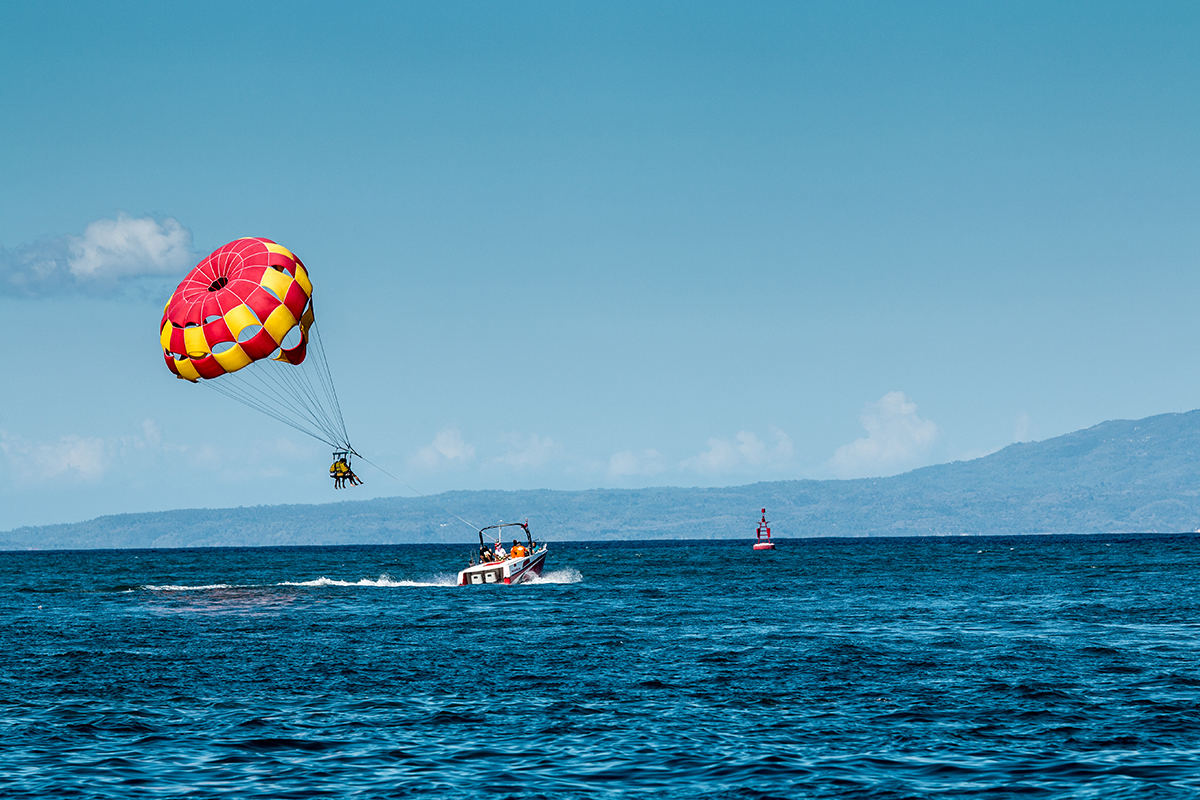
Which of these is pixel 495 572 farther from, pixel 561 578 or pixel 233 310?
pixel 233 310

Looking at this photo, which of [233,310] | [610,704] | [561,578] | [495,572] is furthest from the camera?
[561,578]

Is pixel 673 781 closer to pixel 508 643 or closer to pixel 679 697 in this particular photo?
pixel 679 697

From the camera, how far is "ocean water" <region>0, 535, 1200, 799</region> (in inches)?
798

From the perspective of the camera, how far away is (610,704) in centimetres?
2730

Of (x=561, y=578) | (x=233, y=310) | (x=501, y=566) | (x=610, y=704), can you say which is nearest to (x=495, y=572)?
(x=501, y=566)

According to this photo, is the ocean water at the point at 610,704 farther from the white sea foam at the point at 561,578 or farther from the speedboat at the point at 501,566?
the white sea foam at the point at 561,578

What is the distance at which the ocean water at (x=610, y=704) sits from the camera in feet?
66.5

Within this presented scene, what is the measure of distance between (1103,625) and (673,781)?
29643mm

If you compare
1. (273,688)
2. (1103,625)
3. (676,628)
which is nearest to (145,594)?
(676,628)

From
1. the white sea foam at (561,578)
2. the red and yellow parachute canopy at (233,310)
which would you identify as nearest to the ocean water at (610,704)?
the red and yellow parachute canopy at (233,310)

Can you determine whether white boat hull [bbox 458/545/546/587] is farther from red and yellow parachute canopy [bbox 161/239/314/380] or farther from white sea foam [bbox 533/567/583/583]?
red and yellow parachute canopy [bbox 161/239/314/380]

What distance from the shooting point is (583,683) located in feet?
99.9

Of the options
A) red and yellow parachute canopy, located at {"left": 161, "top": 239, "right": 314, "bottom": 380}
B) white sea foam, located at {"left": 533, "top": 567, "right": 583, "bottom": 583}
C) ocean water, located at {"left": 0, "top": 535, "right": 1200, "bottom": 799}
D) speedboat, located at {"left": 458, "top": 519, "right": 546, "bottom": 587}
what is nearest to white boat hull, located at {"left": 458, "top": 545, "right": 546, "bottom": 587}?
speedboat, located at {"left": 458, "top": 519, "right": 546, "bottom": 587}

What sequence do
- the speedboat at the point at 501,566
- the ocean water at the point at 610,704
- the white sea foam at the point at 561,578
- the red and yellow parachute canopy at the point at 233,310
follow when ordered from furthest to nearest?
the white sea foam at the point at 561,578 < the speedboat at the point at 501,566 < the red and yellow parachute canopy at the point at 233,310 < the ocean water at the point at 610,704
